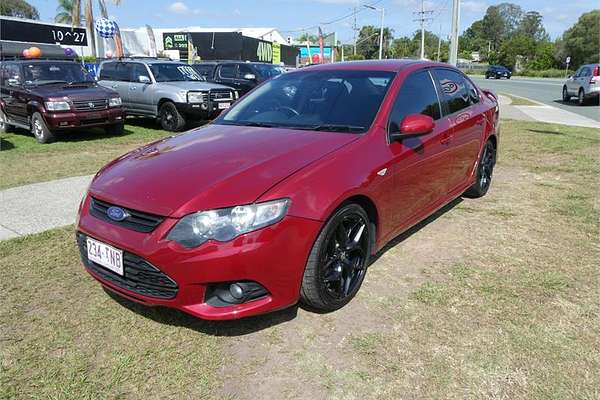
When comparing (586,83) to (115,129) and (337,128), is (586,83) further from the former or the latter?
(337,128)

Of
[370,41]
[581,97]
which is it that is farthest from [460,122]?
[370,41]

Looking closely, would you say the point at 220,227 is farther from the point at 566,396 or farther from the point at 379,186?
the point at 566,396

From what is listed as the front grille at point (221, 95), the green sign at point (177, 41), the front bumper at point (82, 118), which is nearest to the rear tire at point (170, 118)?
the front grille at point (221, 95)

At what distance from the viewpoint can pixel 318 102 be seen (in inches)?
156

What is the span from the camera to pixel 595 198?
19.1ft

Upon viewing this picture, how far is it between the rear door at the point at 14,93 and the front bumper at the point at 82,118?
3.54ft

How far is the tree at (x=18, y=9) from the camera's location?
221ft

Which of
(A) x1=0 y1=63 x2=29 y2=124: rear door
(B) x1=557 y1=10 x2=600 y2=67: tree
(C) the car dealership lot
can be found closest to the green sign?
(A) x1=0 y1=63 x2=29 y2=124: rear door

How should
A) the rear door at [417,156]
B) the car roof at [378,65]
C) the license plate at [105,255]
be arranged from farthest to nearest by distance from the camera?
1. the car roof at [378,65]
2. the rear door at [417,156]
3. the license plate at [105,255]

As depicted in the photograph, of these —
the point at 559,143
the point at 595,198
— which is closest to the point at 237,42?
the point at 559,143

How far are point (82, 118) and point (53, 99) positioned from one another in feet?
2.05

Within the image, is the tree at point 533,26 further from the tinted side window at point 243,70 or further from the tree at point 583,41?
the tinted side window at point 243,70

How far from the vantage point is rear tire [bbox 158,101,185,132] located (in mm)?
11516

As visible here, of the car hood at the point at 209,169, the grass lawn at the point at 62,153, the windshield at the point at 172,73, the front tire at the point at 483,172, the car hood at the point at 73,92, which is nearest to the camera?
the car hood at the point at 209,169
